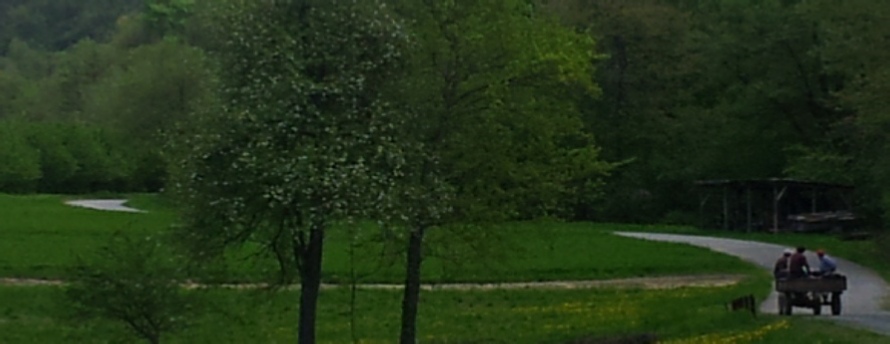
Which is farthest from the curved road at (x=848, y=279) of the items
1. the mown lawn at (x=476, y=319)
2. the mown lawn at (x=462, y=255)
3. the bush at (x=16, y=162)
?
the bush at (x=16, y=162)

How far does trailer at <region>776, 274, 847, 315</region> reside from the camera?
2653 cm

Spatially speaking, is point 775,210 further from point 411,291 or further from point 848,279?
point 411,291

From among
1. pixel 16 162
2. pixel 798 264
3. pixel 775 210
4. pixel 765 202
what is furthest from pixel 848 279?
pixel 16 162

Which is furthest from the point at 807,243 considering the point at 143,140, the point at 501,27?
the point at 143,140

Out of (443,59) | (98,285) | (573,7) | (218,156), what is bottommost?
(98,285)

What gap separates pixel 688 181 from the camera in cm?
6781

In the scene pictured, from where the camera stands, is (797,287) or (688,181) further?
(688,181)

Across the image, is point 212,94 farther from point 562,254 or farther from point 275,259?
point 562,254

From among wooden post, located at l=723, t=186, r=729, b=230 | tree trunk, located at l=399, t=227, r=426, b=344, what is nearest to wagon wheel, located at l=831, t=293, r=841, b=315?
tree trunk, located at l=399, t=227, r=426, b=344

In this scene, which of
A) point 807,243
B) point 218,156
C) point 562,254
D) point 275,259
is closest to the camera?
point 218,156

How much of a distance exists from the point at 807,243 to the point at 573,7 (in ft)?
66.4

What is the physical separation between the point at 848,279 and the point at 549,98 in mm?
14343

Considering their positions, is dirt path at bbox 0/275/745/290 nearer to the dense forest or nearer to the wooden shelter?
the dense forest

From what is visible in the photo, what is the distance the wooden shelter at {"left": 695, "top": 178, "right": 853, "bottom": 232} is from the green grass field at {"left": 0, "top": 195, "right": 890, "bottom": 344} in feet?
40.0
